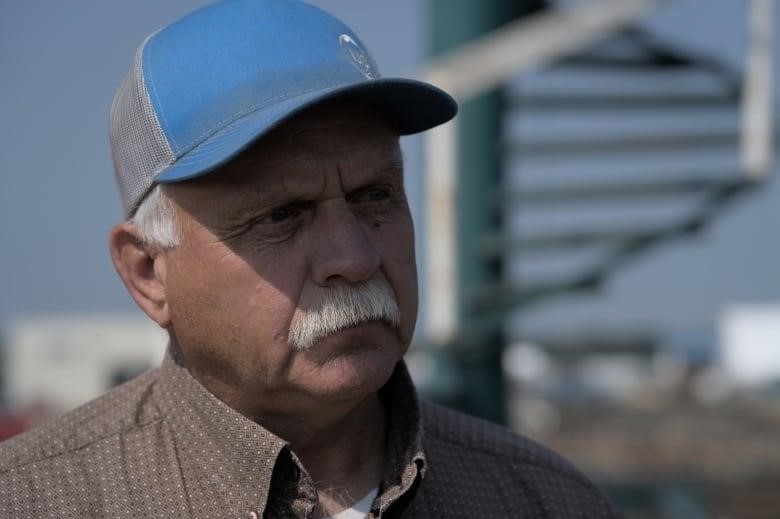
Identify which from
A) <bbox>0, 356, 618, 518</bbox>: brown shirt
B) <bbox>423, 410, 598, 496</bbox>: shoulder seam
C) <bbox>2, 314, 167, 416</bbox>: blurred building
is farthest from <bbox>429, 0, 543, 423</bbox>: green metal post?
<bbox>2, 314, 167, 416</bbox>: blurred building

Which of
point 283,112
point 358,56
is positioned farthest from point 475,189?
point 283,112

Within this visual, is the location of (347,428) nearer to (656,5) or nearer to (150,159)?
(150,159)

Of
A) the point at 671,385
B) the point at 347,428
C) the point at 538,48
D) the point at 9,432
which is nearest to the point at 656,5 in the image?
the point at 538,48

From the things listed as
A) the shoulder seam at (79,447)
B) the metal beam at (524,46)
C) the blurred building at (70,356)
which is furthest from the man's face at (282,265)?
the blurred building at (70,356)

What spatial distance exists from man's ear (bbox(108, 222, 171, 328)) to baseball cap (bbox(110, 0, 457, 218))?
0.14 feet

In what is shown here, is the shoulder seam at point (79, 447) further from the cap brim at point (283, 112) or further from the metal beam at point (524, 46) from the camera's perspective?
the metal beam at point (524, 46)

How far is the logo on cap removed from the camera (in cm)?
187

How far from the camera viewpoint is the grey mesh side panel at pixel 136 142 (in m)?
1.80

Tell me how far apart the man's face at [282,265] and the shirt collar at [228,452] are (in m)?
0.04

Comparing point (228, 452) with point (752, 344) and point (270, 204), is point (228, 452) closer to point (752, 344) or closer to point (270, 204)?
point (270, 204)

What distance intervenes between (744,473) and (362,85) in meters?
13.7

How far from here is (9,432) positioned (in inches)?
508

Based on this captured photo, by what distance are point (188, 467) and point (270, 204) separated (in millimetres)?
365

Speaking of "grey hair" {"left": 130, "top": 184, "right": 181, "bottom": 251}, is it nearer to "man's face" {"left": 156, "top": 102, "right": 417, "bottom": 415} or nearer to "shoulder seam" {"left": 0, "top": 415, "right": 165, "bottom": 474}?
"man's face" {"left": 156, "top": 102, "right": 417, "bottom": 415}
